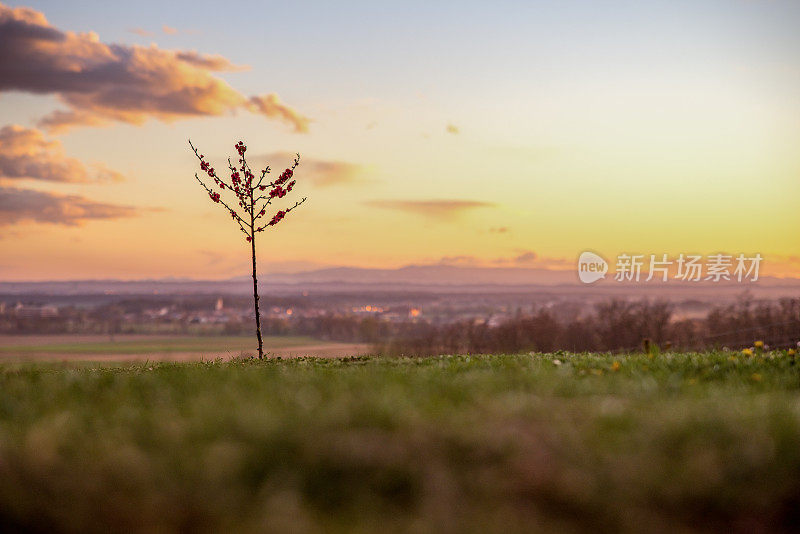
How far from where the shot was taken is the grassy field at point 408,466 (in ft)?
15.7

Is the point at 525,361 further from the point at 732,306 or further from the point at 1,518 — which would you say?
the point at 732,306

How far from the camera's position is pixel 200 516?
15.4 ft

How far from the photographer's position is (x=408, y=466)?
203 inches

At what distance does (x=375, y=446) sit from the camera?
5.33m

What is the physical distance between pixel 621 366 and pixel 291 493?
717 cm

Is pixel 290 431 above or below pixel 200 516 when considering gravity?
above

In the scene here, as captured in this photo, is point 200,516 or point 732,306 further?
point 732,306

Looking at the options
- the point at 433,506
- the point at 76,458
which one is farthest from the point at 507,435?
the point at 76,458

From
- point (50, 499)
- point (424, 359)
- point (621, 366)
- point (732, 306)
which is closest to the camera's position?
point (50, 499)

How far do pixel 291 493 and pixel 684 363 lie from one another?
8.04 meters

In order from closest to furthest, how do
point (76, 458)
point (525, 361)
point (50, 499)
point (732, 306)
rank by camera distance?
1. point (50, 499)
2. point (76, 458)
3. point (525, 361)
4. point (732, 306)

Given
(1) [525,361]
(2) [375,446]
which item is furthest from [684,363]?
(2) [375,446]

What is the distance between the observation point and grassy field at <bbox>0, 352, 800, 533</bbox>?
4.78 metres

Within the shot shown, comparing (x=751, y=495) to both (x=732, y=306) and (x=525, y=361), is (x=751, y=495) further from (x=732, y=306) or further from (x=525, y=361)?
(x=732, y=306)
